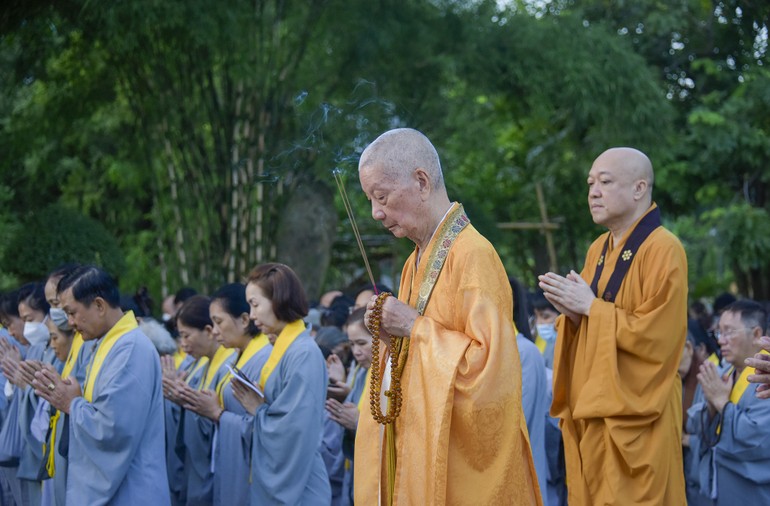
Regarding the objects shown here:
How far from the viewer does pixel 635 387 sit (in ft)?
15.2

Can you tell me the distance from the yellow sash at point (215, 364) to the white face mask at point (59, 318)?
0.95 meters

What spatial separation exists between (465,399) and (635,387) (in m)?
1.51

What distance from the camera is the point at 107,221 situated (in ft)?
53.8

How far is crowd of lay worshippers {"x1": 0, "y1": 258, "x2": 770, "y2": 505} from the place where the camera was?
15.7 feet

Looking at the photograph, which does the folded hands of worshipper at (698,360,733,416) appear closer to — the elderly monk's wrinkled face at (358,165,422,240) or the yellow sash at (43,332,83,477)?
the elderly monk's wrinkled face at (358,165,422,240)

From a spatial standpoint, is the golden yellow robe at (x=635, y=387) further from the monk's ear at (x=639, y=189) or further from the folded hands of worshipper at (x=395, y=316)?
the folded hands of worshipper at (x=395, y=316)

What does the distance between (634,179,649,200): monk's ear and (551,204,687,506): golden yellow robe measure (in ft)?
0.70

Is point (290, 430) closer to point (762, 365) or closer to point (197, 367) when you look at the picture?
point (197, 367)

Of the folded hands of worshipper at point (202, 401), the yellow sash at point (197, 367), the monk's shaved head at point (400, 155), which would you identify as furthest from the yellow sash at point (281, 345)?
the monk's shaved head at point (400, 155)

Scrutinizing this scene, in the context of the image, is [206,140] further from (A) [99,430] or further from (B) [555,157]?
(A) [99,430]

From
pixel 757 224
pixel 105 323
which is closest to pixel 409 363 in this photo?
pixel 105 323

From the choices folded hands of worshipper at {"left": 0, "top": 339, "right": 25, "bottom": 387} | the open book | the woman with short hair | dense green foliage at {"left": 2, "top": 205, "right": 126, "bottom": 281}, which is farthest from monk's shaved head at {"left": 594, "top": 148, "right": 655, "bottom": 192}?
dense green foliage at {"left": 2, "top": 205, "right": 126, "bottom": 281}

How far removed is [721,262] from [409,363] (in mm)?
15323

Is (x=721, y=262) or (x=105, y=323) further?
(x=721, y=262)
